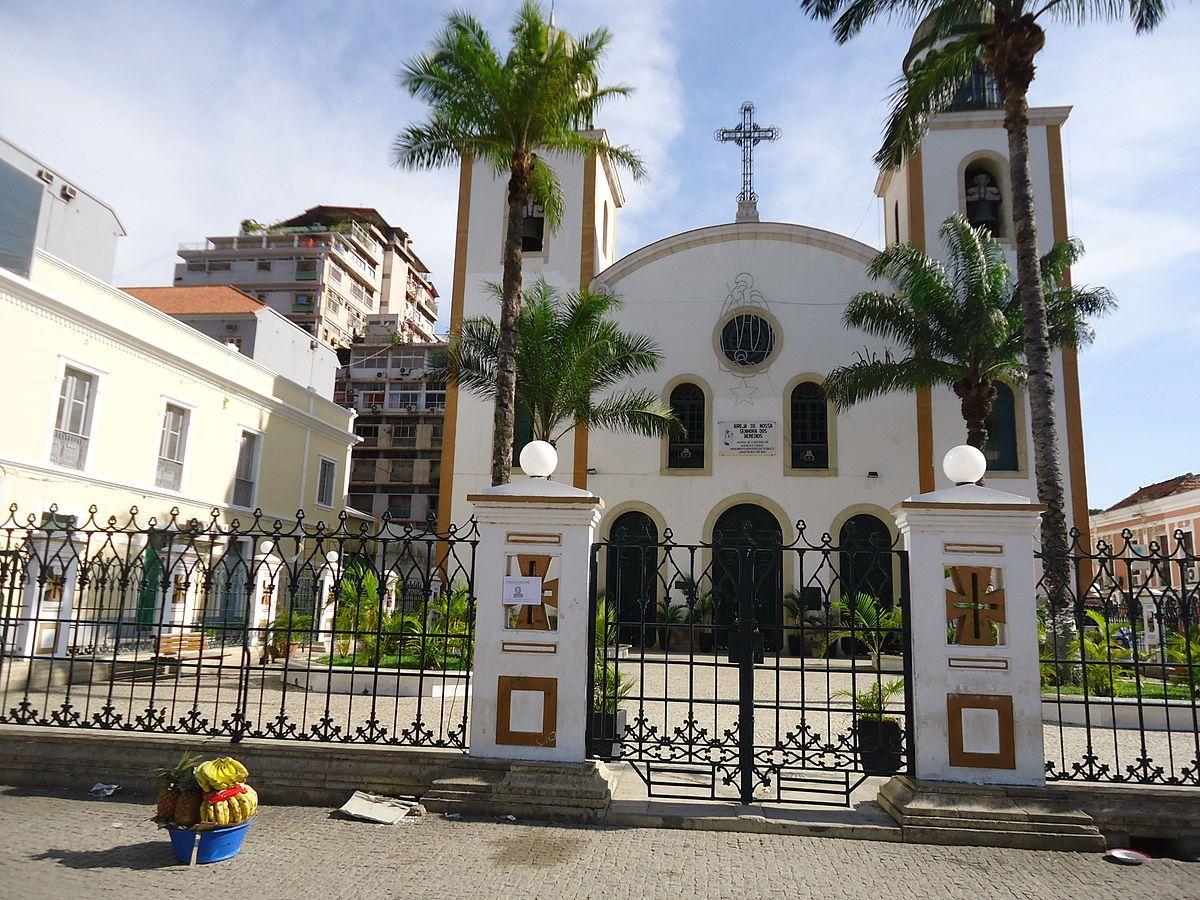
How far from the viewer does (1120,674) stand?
1100cm

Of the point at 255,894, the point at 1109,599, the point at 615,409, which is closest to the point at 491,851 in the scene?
the point at 255,894

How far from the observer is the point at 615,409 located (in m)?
18.4

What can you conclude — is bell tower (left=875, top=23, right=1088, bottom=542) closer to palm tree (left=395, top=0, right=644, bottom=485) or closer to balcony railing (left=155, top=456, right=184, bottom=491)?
palm tree (left=395, top=0, right=644, bottom=485)

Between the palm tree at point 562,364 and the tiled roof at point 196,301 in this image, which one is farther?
the tiled roof at point 196,301

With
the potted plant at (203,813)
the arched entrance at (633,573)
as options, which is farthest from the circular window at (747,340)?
the potted plant at (203,813)

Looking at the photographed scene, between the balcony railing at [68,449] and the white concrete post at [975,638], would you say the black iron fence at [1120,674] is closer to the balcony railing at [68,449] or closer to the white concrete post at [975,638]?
the white concrete post at [975,638]

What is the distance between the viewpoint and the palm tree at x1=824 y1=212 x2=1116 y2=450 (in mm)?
16984

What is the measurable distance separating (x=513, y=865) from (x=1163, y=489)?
46216mm

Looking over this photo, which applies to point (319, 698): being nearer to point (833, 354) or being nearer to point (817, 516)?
point (817, 516)

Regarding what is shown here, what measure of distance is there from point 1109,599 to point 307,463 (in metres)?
23.0

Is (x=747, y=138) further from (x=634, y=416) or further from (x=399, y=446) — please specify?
(x=399, y=446)

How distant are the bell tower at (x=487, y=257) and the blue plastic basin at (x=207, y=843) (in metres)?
16.3

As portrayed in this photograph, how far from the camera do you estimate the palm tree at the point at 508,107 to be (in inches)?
579

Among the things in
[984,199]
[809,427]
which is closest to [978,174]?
[984,199]
